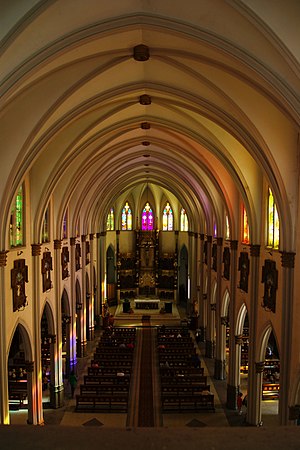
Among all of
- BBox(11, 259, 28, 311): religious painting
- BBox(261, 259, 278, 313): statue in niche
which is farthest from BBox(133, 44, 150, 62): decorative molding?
BBox(11, 259, 28, 311): religious painting

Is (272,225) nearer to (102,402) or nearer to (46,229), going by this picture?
(46,229)

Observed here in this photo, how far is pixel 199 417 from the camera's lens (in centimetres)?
1925

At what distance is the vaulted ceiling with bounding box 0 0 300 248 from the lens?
9.20 meters

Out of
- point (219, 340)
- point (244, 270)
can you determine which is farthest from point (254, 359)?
point (219, 340)

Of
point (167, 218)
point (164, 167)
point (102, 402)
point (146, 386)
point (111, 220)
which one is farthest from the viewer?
point (167, 218)

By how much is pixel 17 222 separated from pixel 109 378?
10688 mm

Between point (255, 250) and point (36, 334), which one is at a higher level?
point (255, 250)

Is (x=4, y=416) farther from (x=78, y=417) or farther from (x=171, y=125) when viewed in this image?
(x=171, y=125)

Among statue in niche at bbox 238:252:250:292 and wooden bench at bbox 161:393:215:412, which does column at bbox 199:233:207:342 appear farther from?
statue in niche at bbox 238:252:250:292

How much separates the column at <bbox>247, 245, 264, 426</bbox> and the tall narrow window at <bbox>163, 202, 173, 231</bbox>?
31.6 m

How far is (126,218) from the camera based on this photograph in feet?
161

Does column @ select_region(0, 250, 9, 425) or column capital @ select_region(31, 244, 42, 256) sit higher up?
column capital @ select_region(31, 244, 42, 256)

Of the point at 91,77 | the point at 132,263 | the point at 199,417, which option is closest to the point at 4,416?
the point at 199,417

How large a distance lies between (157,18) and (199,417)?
1698 centimetres
